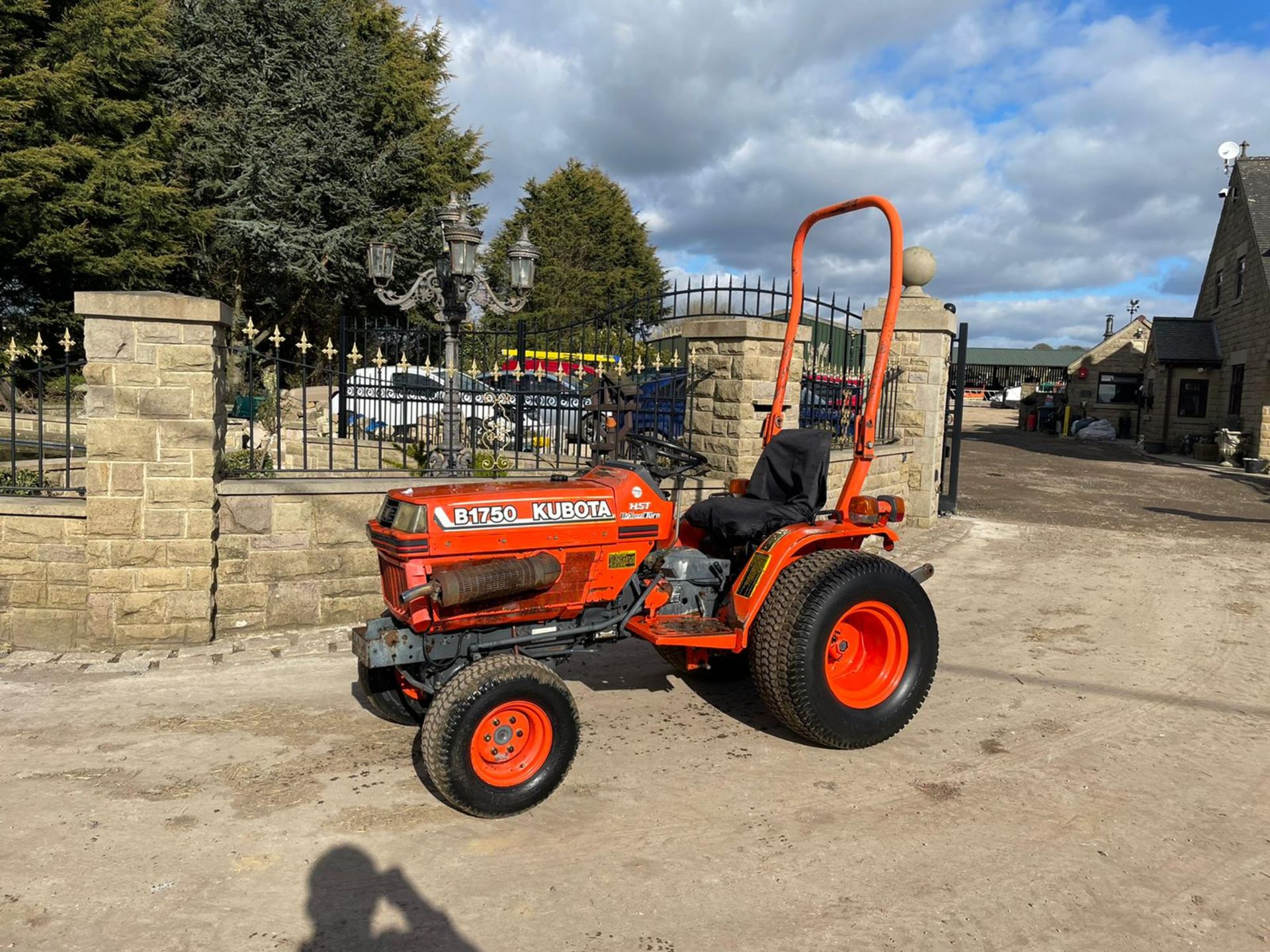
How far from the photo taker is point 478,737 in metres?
3.19

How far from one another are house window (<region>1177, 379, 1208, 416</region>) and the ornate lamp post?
2084 cm

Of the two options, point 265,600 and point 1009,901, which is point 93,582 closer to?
point 265,600

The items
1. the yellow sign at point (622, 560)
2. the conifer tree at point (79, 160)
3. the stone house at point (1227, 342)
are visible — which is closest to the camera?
the yellow sign at point (622, 560)

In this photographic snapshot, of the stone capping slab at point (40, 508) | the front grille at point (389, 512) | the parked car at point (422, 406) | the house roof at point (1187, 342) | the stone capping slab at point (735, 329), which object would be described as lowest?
the stone capping slab at point (40, 508)

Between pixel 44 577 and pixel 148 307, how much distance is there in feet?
5.62

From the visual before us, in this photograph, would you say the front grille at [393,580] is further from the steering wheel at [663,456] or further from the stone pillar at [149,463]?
the stone pillar at [149,463]

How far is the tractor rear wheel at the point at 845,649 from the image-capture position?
11.9 ft

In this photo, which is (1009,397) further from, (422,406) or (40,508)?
(40,508)

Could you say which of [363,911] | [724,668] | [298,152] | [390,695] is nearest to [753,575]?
[724,668]

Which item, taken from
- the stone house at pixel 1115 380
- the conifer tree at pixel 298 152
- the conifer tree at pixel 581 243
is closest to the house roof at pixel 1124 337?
the stone house at pixel 1115 380

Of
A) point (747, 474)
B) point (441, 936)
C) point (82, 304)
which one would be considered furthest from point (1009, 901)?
point (82, 304)

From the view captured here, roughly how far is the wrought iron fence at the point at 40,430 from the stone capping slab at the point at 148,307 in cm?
23

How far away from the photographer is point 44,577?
200 inches

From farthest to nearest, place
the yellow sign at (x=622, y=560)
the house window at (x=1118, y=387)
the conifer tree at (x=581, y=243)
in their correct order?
the house window at (x=1118, y=387)
the conifer tree at (x=581, y=243)
the yellow sign at (x=622, y=560)
